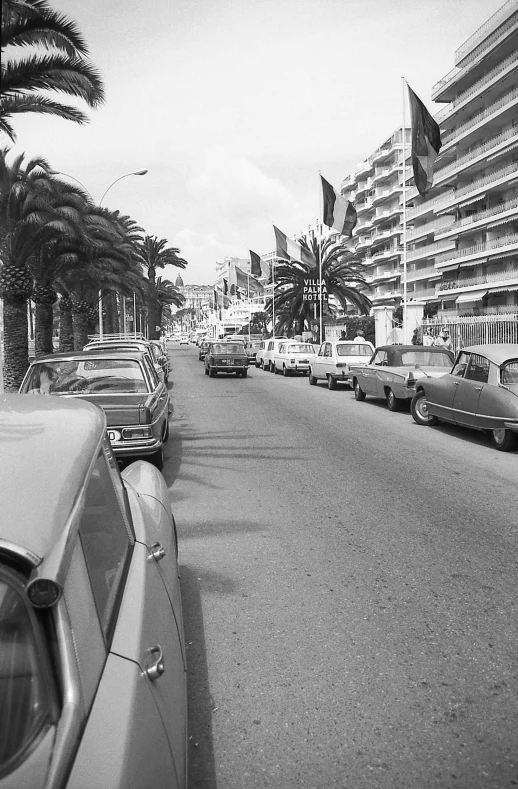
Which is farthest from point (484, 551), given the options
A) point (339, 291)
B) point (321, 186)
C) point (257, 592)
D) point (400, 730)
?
point (339, 291)

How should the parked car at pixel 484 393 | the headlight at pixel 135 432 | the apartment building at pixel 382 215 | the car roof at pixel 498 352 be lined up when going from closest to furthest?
1. the headlight at pixel 135 432
2. the parked car at pixel 484 393
3. the car roof at pixel 498 352
4. the apartment building at pixel 382 215

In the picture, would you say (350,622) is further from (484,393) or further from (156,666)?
(484,393)

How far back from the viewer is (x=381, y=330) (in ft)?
141

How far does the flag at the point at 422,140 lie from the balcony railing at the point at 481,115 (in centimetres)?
2311

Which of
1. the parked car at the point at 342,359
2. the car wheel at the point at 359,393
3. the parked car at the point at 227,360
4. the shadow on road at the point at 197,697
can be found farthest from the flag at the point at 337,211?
the shadow on road at the point at 197,697

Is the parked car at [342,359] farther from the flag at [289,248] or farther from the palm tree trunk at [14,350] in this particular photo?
the flag at [289,248]

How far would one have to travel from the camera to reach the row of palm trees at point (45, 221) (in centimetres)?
1141

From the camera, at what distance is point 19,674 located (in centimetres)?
171

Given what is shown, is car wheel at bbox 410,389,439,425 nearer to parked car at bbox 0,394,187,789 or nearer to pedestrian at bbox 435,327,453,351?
parked car at bbox 0,394,187,789

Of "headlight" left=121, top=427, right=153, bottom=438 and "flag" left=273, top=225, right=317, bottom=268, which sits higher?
"flag" left=273, top=225, right=317, bottom=268

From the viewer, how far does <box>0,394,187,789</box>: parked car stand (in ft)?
5.48

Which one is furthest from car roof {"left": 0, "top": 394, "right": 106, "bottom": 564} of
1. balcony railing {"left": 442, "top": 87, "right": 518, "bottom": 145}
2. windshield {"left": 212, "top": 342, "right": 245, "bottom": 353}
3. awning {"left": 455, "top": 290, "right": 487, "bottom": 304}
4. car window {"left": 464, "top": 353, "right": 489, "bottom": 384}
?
awning {"left": 455, "top": 290, "right": 487, "bottom": 304}

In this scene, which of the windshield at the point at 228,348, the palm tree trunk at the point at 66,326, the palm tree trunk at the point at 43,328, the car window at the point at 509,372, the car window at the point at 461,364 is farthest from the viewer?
the palm tree trunk at the point at 66,326

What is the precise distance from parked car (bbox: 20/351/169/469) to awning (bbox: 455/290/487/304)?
47.9 metres
